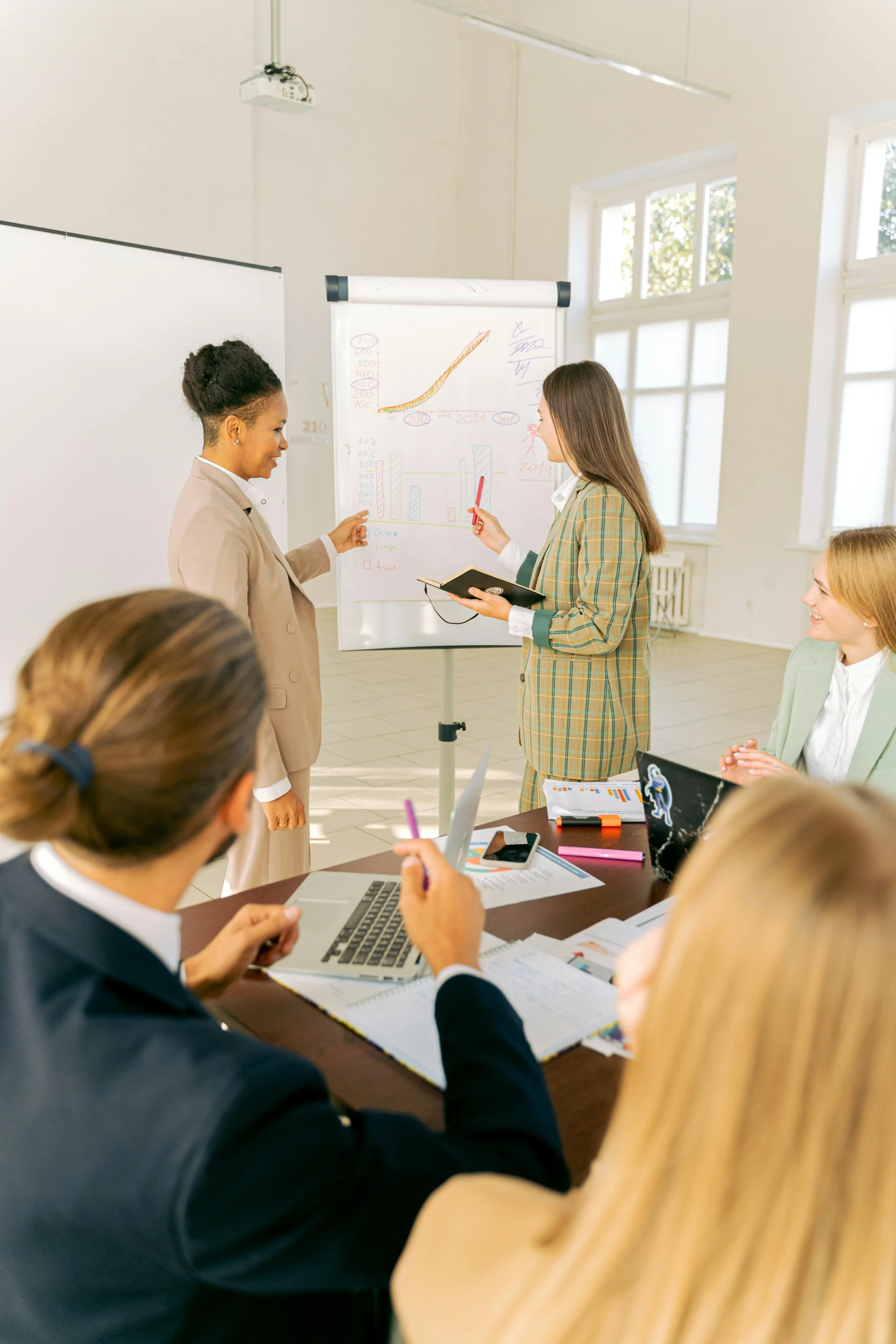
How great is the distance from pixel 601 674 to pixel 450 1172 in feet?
5.86

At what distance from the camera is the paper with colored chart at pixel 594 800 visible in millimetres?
1949

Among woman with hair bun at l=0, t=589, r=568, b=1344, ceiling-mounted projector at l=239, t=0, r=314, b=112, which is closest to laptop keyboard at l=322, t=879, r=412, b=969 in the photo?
woman with hair bun at l=0, t=589, r=568, b=1344

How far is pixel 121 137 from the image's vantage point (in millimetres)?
7625

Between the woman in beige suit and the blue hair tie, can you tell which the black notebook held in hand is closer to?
the woman in beige suit

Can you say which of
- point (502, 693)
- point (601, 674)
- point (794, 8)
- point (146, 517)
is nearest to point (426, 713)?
point (502, 693)

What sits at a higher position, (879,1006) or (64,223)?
(64,223)

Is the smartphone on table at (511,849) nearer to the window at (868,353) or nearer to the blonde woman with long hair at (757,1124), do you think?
the blonde woman with long hair at (757,1124)

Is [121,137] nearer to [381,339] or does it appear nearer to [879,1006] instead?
[381,339]

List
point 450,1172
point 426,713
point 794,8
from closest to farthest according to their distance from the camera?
point 450,1172
point 426,713
point 794,8

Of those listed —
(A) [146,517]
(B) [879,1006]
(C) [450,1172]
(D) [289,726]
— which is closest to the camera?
(B) [879,1006]

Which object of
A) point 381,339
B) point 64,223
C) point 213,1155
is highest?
point 64,223

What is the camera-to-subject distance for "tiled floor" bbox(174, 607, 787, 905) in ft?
13.5

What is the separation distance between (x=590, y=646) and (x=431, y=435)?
3.96 ft

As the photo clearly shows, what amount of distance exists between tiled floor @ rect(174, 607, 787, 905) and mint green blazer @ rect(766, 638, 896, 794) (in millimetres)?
1910
